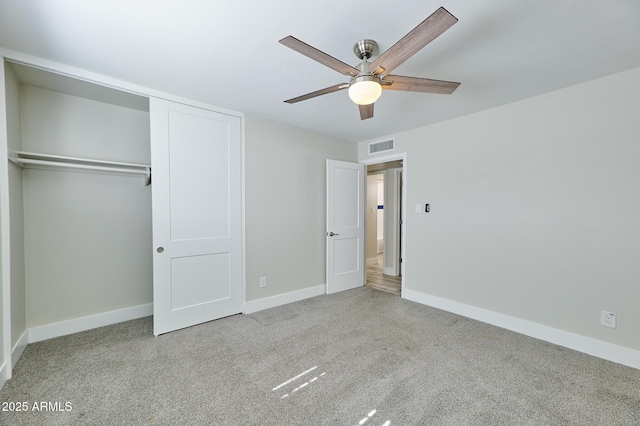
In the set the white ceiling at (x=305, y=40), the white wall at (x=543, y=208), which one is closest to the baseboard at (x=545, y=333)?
the white wall at (x=543, y=208)

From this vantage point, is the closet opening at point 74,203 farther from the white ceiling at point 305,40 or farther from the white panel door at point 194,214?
the white ceiling at point 305,40

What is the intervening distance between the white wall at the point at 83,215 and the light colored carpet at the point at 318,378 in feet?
1.28

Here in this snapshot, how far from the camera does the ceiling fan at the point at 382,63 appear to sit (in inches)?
51.2

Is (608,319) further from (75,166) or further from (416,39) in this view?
(75,166)

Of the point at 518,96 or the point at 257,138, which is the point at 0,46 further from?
the point at 518,96

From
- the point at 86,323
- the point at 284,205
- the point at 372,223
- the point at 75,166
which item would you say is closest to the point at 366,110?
the point at 284,205

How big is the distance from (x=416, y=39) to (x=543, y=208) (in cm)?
230

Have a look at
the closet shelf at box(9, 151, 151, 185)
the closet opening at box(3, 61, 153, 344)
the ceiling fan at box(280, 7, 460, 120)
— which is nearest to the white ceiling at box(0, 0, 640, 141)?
the ceiling fan at box(280, 7, 460, 120)

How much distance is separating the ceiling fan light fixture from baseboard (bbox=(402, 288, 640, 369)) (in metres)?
2.76

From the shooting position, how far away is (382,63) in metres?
1.59

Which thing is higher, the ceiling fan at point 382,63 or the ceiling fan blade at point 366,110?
the ceiling fan at point 382,63

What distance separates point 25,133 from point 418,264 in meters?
4.45

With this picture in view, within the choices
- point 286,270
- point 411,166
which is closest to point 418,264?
point 411,166

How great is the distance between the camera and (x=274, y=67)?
2.11m
